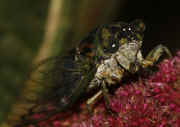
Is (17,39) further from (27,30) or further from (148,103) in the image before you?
(148,103)

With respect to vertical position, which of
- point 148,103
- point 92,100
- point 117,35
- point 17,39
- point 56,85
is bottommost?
point 148,103

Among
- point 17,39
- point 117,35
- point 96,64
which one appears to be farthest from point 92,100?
point 17,39

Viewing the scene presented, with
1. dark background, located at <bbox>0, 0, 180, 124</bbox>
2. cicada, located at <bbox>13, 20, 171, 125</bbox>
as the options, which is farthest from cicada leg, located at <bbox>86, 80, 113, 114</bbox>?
dark background, located at <bbox>0, 0, 180, 124</bbox>

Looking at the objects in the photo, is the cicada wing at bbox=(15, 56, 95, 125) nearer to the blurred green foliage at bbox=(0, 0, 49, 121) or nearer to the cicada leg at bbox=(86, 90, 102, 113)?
the cicada leg at bbox=(86, 90, 102, 113)

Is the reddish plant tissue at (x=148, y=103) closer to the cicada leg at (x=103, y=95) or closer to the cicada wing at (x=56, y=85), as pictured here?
the cicada leg at (x=103, y=95)

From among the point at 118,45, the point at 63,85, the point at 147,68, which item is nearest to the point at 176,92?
the point at 147,68

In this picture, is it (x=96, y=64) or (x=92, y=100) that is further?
(x=92, y=100)
